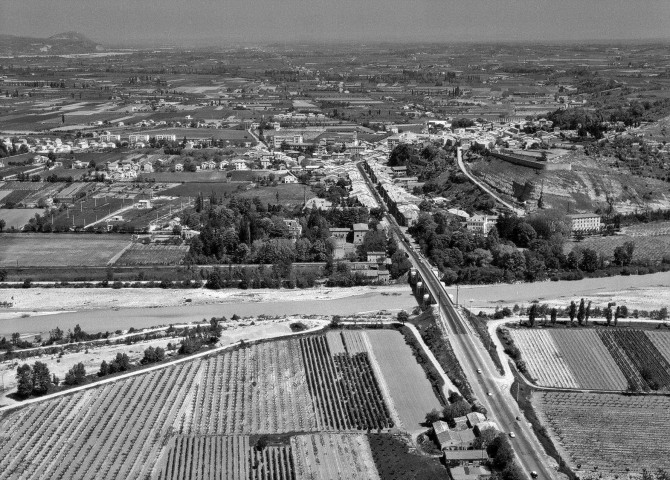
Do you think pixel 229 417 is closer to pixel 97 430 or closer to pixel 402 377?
pixel 97 430

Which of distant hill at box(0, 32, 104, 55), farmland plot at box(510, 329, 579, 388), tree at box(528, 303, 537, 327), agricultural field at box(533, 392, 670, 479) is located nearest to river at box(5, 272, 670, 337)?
tree at box(528, 303, 537, 327)

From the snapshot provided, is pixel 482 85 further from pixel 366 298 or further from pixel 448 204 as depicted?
pixel 366 298

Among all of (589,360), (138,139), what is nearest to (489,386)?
(589,360)

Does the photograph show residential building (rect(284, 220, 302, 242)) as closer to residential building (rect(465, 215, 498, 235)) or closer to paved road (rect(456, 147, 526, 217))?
residential building (rect(465, 215, 498, 235))

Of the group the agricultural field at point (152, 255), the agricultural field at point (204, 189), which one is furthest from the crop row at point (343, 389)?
the agricultural field at point (204, 189)

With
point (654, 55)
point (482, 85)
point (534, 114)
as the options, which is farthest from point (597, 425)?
point (654, 55)

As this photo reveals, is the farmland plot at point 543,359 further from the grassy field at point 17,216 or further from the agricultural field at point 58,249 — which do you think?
the grassy field at point 17,216
